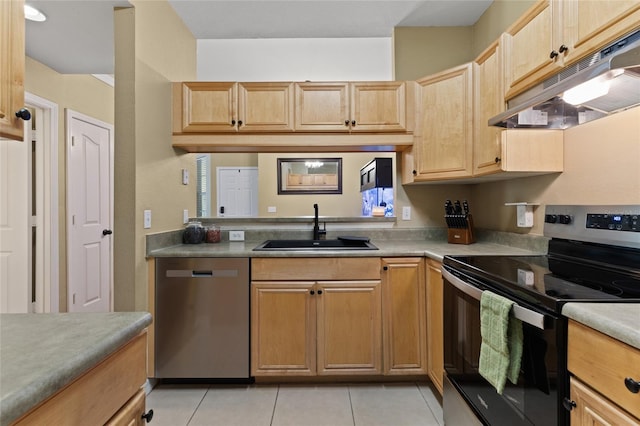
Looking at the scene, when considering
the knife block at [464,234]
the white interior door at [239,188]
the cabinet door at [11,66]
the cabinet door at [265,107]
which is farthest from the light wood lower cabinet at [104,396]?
the white interior door at [239,188]

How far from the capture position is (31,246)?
109 inches

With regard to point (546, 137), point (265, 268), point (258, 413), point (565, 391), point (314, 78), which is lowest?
point (258, 413)

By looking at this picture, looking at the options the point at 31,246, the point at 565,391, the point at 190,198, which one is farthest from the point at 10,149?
the point at 565,391

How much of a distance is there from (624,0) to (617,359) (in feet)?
3.92

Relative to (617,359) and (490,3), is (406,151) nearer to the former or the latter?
(490,3)

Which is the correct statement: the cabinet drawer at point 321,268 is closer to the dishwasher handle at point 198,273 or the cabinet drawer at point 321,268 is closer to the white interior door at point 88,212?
the dishwasher handle at point 198,273

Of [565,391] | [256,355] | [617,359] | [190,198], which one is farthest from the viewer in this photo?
[190,198]

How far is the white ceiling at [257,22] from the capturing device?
2.21 m

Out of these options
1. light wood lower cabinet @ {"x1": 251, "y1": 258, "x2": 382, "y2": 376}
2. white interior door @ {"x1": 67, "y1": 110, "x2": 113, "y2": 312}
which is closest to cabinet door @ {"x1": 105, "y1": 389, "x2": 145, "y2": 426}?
light wood lower cabinet @ {"x1": 251, "y1": 258, "x2": 382, "y2": 376}

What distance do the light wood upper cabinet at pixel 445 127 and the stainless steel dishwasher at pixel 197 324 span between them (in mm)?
1569

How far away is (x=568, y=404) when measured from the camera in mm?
921

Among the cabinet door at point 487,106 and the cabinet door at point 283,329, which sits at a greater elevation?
the cabinet door at point 487,106

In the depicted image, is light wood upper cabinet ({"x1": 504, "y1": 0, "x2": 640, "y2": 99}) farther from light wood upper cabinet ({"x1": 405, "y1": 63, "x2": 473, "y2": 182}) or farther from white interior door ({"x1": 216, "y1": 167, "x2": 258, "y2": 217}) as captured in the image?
white interior door ({"x1": 216, "y1": 167, "x2": 258, "y2": 217})

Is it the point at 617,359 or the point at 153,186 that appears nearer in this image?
the point at 617,359
